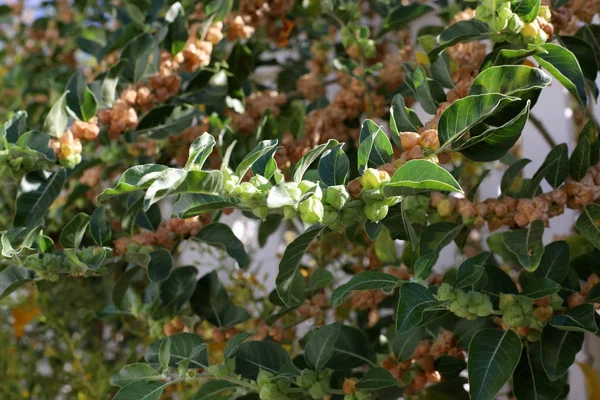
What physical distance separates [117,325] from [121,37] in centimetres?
87

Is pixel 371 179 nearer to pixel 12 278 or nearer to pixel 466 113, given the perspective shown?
pixel 466 113

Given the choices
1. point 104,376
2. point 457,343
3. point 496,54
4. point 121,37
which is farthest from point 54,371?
point 496,54

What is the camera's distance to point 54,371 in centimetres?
143

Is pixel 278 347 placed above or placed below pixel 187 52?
below

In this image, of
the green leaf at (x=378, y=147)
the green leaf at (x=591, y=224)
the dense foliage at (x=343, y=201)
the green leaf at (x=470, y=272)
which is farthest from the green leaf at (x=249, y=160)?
the green leaf at (x=591, y=224)

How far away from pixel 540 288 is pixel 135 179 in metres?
0.39

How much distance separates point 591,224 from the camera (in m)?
0.68

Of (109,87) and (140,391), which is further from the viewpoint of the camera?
(109,87)

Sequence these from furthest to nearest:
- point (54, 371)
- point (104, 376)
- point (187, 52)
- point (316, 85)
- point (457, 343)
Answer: point (54, 371) < point (104, 376) < point (316, 85) < point (187, 52) < point (457, 343)

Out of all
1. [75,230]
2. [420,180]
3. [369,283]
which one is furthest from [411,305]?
[75,230]

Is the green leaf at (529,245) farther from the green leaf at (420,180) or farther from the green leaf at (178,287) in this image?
the green leaf at (178,287)

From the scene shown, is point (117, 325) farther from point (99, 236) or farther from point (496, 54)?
point (496, 54)

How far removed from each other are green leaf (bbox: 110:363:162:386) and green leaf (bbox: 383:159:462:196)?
0.31m

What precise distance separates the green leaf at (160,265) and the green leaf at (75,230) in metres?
0.07
